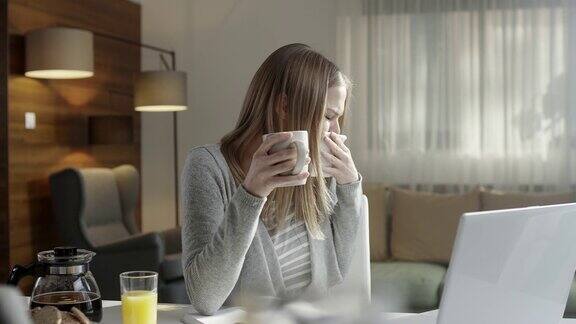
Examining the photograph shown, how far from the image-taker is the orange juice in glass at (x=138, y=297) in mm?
1202

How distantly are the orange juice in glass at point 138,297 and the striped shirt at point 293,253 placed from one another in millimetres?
433

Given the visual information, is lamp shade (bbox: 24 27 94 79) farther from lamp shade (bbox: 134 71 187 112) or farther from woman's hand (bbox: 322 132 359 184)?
woman's hand (bbox: 322 132 359 184)

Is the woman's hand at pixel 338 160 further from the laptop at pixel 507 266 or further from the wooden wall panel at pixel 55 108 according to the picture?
the wooden wall panel at pixel 55 108

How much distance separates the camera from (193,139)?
5.65 metres

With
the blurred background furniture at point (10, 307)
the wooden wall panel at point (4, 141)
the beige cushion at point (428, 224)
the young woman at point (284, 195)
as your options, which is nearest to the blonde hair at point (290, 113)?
the young woman at point (284, 195)

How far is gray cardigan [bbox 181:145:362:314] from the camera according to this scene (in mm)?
1384

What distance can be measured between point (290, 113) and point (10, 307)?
1156mm

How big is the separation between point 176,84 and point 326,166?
3.46 metres

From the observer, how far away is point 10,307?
43cm

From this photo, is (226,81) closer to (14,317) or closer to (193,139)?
(193,139)

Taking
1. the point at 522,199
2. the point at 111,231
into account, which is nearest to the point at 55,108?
the point at 111,231

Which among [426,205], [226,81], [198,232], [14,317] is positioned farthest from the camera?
[226,81]

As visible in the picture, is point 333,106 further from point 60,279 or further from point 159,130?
point 159,130

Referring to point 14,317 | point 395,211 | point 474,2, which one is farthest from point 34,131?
point 14,317
